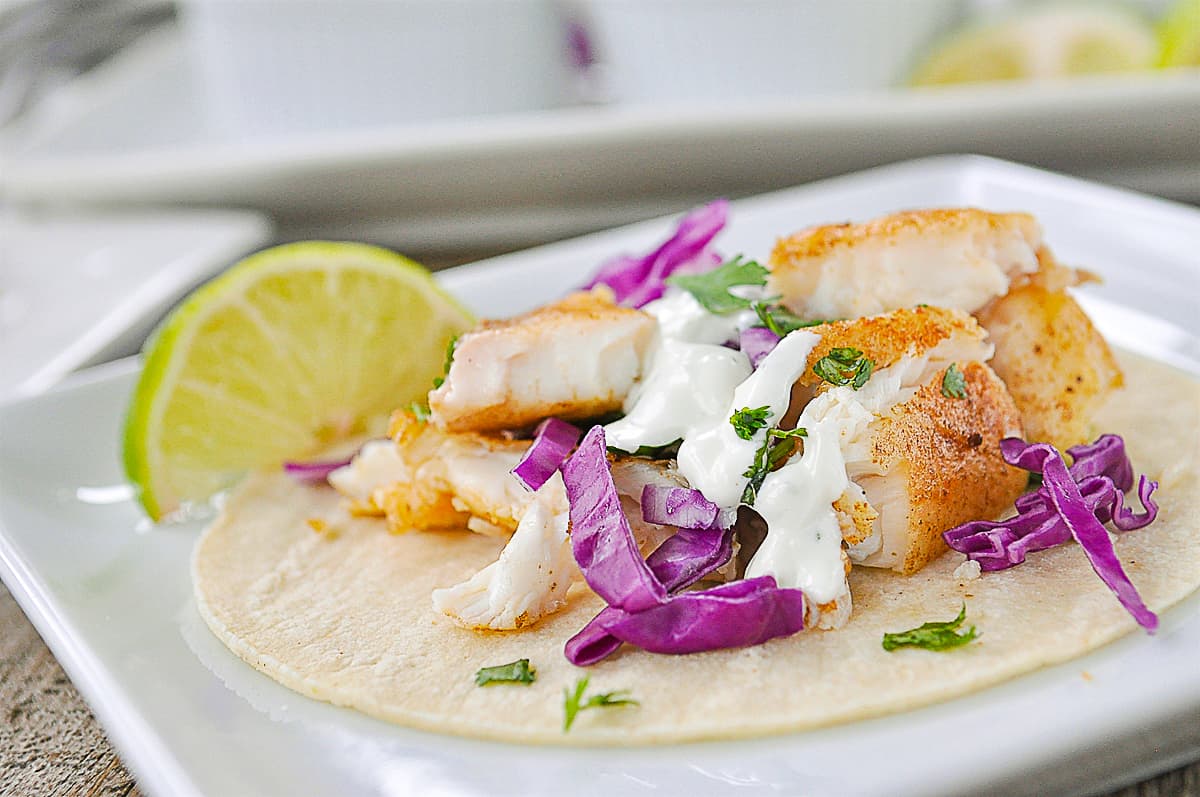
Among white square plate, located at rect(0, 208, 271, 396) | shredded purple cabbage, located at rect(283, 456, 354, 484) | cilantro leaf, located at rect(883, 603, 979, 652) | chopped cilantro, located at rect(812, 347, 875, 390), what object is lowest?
white square plate, located at rect(0, 208, 271, 396)

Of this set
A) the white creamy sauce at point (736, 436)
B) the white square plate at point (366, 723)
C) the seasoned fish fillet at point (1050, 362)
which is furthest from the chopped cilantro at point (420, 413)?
the seasoned fish fillet at point (1050, 362)

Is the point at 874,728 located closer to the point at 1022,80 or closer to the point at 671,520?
the point at 671,520

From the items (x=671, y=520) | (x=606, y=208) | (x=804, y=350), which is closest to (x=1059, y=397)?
(x=804, y=350)

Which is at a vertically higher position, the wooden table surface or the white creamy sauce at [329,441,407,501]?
the white creamy sauce at [329,441,407,501]

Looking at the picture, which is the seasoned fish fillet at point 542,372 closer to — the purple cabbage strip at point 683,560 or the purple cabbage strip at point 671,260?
the purple cabbage strip at point 683,560

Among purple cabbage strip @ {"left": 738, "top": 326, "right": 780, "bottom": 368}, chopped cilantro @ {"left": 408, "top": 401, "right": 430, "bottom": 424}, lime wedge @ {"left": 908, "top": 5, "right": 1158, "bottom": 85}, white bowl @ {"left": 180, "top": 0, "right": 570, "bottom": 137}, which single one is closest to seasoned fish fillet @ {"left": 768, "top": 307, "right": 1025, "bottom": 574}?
purple cabbage strip @ {"left": 738, "top": 326, "right": 780, "bottom": 368}

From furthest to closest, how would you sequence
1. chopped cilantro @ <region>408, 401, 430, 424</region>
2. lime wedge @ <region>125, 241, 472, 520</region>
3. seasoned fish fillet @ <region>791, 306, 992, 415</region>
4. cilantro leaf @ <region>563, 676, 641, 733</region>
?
lime wedge @ <region>125, 241, 472, 520</region> < chopped cilantro @ <region>408, 401, 430, 424</region> < seasoned fish fillet @ <region>791, 306, 992, 415</region> < cilantro leaf @ <region>563, 676, 641, 733</region>

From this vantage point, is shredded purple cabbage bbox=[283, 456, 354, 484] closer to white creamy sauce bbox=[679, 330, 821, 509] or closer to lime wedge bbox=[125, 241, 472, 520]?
lime wedge bbox=[125, 241, 472, 520]
